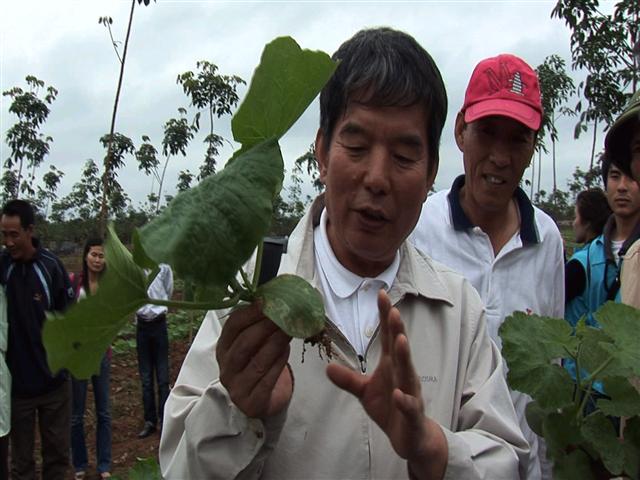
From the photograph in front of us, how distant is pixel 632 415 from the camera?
4.63 feet

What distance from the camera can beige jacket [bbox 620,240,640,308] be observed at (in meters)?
1.92

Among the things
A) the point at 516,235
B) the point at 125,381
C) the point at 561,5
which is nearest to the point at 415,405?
the point at 516,235

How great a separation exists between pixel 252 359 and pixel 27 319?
4.00 m

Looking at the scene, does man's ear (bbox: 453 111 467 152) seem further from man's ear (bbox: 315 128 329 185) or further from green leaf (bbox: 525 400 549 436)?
green leaf (bbox: 525 400 549 436)

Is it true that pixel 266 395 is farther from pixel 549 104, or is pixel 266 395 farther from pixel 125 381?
pixel 549 104

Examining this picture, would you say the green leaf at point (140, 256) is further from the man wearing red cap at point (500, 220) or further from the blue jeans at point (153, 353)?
the blue jeans at point (153, 353)

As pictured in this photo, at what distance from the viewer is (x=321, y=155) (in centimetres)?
152

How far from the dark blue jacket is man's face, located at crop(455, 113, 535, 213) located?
3.47 metres

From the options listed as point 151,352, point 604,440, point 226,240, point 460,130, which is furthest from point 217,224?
point 151,352

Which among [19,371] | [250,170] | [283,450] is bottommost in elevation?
[19,371]

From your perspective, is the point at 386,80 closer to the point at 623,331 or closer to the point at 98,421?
the point at 623,331

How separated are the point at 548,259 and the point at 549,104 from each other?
959cm

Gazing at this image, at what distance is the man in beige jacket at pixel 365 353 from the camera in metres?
1.15

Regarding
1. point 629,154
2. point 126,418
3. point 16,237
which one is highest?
point 629,154
